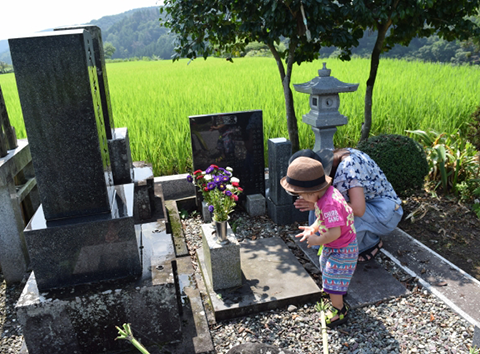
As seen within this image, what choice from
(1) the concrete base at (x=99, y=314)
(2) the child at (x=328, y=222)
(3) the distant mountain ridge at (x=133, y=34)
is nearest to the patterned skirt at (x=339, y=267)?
(2) the child at (x=328, y=222)

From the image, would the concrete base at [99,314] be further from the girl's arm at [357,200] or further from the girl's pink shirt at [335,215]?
the girl's arm at [357,200]

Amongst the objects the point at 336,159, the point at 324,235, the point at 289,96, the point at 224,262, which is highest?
the point at 289,96

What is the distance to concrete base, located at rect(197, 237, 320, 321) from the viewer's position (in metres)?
2.84

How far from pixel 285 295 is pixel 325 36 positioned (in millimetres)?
3374

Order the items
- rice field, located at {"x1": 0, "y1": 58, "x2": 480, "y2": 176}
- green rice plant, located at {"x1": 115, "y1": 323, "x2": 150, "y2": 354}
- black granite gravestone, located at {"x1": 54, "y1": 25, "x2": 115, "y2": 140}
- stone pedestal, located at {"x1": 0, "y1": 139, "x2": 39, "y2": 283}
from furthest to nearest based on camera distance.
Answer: rice field, located at {"x1": 0, "y1": 58, "x2": 480, "y2": 176} → black granite gravestone, located at {"x1": 54, "y1": 25, "x2": 115, "y2": 140} → stone pedestal, located at {"x1": 0, "y1": 139, "x2": 39, "y2": 283} → green rice plant, located at {"x1": 115, "y1": 323, "x2": 150, "y2": 354}

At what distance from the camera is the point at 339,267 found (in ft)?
8.37

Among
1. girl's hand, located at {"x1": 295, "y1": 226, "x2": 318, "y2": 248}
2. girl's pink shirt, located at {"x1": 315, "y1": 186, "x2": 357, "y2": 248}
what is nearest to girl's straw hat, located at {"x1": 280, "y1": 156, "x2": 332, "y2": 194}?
girl's pink shirt, located at {"x1": 315, "y1": 186, "x2": 357, "y2": 248}

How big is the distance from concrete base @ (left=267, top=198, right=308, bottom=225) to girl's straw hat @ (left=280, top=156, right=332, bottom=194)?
1908 mm

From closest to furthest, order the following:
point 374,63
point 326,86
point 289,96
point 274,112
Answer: point 326,86 → point 374,63 → point 289,96 → point 274,112

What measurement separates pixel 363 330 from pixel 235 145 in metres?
2.57

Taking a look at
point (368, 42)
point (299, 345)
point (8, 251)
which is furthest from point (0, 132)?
point (368, 42)

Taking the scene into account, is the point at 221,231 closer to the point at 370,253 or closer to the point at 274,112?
the point at 370,253

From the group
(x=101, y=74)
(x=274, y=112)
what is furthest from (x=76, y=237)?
(x=274, y=112)

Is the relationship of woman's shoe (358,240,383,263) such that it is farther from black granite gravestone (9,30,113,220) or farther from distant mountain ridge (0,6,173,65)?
distant mountain ridge (0,6,173,65)
